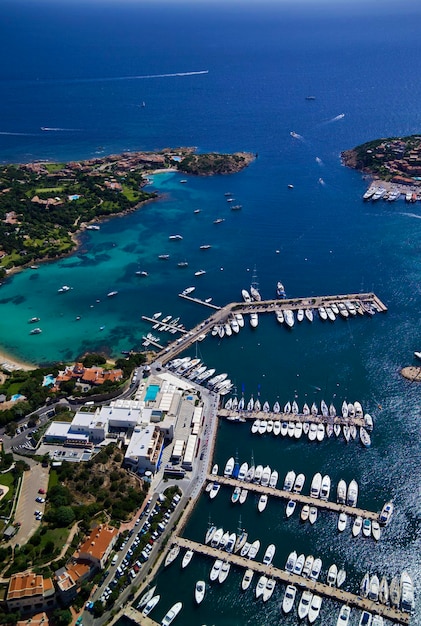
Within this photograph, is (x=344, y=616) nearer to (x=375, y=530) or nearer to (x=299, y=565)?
(x=299, y=565)

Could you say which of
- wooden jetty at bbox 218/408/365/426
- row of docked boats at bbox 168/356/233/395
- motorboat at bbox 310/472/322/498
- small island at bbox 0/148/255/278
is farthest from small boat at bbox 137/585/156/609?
small island at bbox 0/148/255/278

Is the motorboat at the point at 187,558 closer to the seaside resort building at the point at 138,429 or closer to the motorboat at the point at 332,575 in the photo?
the seaside resort building at the point at 138,429

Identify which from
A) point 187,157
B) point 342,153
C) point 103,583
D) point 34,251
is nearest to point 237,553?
point 103,583

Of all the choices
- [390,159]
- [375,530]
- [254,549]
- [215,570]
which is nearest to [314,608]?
[254,549]

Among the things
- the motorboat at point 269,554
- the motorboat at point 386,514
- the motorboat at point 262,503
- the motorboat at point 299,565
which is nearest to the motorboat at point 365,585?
the motorboat at point 299,565

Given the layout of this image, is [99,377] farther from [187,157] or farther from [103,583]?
[187,157]
